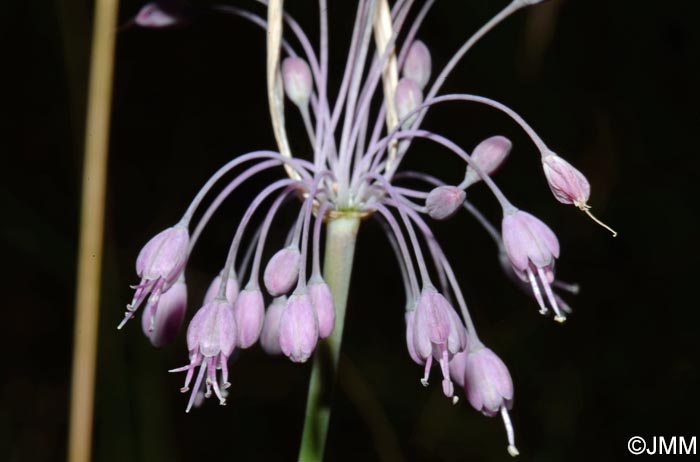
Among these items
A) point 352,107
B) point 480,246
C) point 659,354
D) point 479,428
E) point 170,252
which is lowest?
point 479,428

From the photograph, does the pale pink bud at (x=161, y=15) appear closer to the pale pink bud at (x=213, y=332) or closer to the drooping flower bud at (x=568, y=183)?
the pale pink bud at (x=213, y=332)

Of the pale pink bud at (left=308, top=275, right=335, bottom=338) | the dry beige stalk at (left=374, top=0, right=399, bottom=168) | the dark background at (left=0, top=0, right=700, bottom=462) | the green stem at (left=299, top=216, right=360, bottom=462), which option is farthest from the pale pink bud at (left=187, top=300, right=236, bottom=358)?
the dark background at (left=0, top=0, right=700, bottom=462)

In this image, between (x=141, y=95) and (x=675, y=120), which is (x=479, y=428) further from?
(x=141, y=95)

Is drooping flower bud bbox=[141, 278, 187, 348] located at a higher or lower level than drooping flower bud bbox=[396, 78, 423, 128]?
lower

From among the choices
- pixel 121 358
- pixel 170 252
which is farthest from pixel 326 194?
pixel 121 358

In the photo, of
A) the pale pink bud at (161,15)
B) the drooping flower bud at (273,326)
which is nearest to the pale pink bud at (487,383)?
the drooping flower bud at (273,326)

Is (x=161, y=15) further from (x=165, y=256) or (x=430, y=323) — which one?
(x=430, y=323)

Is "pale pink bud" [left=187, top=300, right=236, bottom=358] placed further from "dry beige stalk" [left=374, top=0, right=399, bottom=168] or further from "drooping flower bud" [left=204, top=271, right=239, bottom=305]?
"dry beige stalk" [left=374, top=0, right=399, bottom=168]
